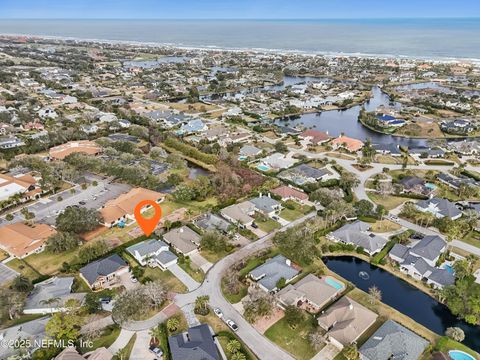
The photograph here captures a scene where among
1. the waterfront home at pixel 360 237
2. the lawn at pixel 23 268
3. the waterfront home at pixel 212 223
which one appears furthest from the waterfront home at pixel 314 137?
the lawn at pixel 23 268

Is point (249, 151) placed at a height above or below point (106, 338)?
above

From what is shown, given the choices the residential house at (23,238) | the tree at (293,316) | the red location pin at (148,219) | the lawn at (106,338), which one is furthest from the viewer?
the red location pin at (148,219)

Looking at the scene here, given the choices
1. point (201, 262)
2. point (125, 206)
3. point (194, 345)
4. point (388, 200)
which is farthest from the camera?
point (388, 200)

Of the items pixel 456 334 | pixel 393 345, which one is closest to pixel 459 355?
pixel 456 334

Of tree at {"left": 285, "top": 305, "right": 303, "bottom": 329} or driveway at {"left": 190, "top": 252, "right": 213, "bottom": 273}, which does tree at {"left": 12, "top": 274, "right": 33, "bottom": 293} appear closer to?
driveway at {"left": 190, "top": 252, "right": 213, "bottom": 273}

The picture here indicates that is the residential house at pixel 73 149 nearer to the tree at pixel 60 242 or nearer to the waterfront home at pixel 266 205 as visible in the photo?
the tree at pixel 60 242

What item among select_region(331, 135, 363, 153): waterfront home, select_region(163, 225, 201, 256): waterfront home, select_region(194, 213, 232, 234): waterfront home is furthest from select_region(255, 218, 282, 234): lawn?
select_region(331, 135, 363, 153): waterfront home

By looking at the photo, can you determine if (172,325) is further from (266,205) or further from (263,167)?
(263,167)
